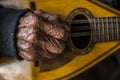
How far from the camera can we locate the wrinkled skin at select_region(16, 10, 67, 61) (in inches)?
37.4

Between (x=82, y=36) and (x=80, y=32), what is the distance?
18 millimetres

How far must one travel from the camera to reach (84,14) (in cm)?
111

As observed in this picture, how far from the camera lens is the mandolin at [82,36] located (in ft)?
3.55

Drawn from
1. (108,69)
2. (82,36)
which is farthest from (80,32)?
(108,69)

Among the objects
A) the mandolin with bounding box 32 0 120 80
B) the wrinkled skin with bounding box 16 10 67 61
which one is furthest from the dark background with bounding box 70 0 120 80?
the wrinkled skin with bounding box 16 10 67 61

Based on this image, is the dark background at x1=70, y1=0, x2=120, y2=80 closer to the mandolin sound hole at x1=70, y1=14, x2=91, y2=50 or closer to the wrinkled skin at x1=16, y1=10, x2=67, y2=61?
the mandolin sound hole at x1=70, y1=14, x2=91, y2=50

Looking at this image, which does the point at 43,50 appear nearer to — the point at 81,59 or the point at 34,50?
the point at 34,50

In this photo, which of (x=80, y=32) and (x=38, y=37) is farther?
(x=80, y=32)

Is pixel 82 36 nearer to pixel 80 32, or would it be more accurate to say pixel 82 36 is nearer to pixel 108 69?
pixel 80 32

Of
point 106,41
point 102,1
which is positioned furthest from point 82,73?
point 102,1

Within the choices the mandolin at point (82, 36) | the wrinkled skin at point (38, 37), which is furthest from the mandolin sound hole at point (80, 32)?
the wrinkled skin at point (38, 37)

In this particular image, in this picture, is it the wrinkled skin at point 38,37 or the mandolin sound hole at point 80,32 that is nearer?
the wrinkled skin at point 38,37

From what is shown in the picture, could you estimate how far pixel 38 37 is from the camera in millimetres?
949

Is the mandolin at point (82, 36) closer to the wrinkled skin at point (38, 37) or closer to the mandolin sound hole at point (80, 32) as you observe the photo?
the mandolin sound hole at point (80, 32)
